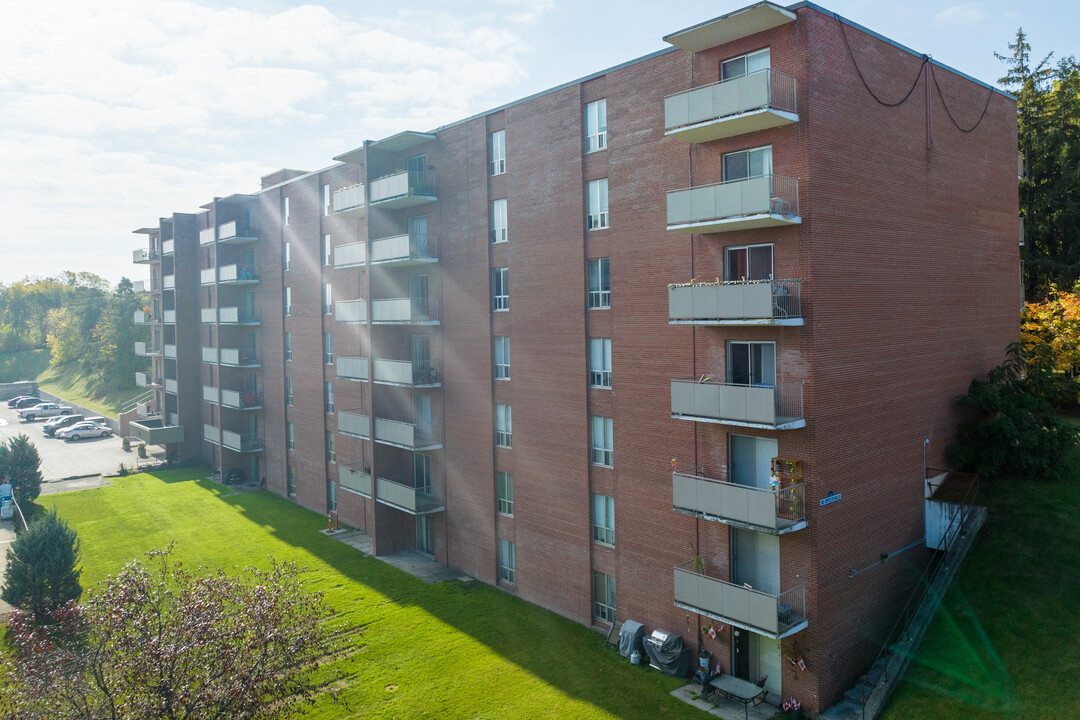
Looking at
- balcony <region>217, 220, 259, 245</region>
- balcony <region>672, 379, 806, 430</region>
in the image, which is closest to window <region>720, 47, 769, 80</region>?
balcony <region>672, 379, 806, 430</region>

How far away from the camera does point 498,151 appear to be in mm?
28859

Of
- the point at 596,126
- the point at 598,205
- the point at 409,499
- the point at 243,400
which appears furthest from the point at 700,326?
the point at 243,400

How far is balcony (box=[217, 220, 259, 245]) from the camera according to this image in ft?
155

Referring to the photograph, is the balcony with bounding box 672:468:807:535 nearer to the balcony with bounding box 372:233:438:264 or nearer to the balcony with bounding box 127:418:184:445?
the balcony with bounding box 372:233:438:264

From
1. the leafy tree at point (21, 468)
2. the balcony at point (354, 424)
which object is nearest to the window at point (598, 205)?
the balcony at point (354, 424)

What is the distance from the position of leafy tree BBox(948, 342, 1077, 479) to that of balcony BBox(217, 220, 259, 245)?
41386 millimetres

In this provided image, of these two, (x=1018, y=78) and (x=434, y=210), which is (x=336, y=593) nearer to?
→ (x=434, y=210)

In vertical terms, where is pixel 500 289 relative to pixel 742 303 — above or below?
above

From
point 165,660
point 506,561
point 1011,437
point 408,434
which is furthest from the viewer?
point 408,434

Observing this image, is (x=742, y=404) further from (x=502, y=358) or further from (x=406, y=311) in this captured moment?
(x=406, y=311)

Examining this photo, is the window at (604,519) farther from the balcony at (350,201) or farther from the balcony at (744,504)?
the balcony at (350,201)

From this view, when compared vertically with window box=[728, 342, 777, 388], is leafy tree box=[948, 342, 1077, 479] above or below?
below

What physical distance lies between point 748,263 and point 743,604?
369 inches

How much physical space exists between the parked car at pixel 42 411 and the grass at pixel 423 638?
52.2 m
